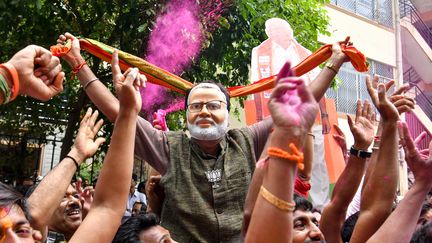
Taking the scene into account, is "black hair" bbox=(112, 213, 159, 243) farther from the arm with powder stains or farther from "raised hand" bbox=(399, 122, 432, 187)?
"raised hand" bbox=(399, 122, 432, 187)

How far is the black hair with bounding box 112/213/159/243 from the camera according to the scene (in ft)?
8.48

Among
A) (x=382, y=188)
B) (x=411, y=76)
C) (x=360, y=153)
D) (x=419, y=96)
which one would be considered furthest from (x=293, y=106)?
(x=411, y=76)

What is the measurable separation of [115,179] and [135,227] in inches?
30.1

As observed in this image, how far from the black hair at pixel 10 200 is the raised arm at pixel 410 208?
4.85ft

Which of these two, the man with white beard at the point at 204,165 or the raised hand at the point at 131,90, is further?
the man with white beard at the point at 204,165

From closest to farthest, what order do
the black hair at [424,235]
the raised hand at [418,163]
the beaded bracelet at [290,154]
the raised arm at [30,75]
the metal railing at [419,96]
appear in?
the beaded bracelet at [290,154] < the raised arm at [30,75] < the black hair at [424,235] < the raised hand at [418,163] < the metal railing at [419,96]

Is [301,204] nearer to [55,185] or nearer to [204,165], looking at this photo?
[204,165]

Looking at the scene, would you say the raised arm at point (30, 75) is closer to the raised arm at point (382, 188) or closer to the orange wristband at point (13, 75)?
the orange wristband at point (13, 75)

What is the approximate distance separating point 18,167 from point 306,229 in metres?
7.11

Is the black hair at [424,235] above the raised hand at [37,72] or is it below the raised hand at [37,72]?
below

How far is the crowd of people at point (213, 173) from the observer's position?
1432mm

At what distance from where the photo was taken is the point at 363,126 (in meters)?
2.94

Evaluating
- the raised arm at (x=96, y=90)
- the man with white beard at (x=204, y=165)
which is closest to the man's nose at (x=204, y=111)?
the man with white beard at (x=204, y=165)

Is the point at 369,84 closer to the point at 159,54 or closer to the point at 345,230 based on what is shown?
the point at 345,230
